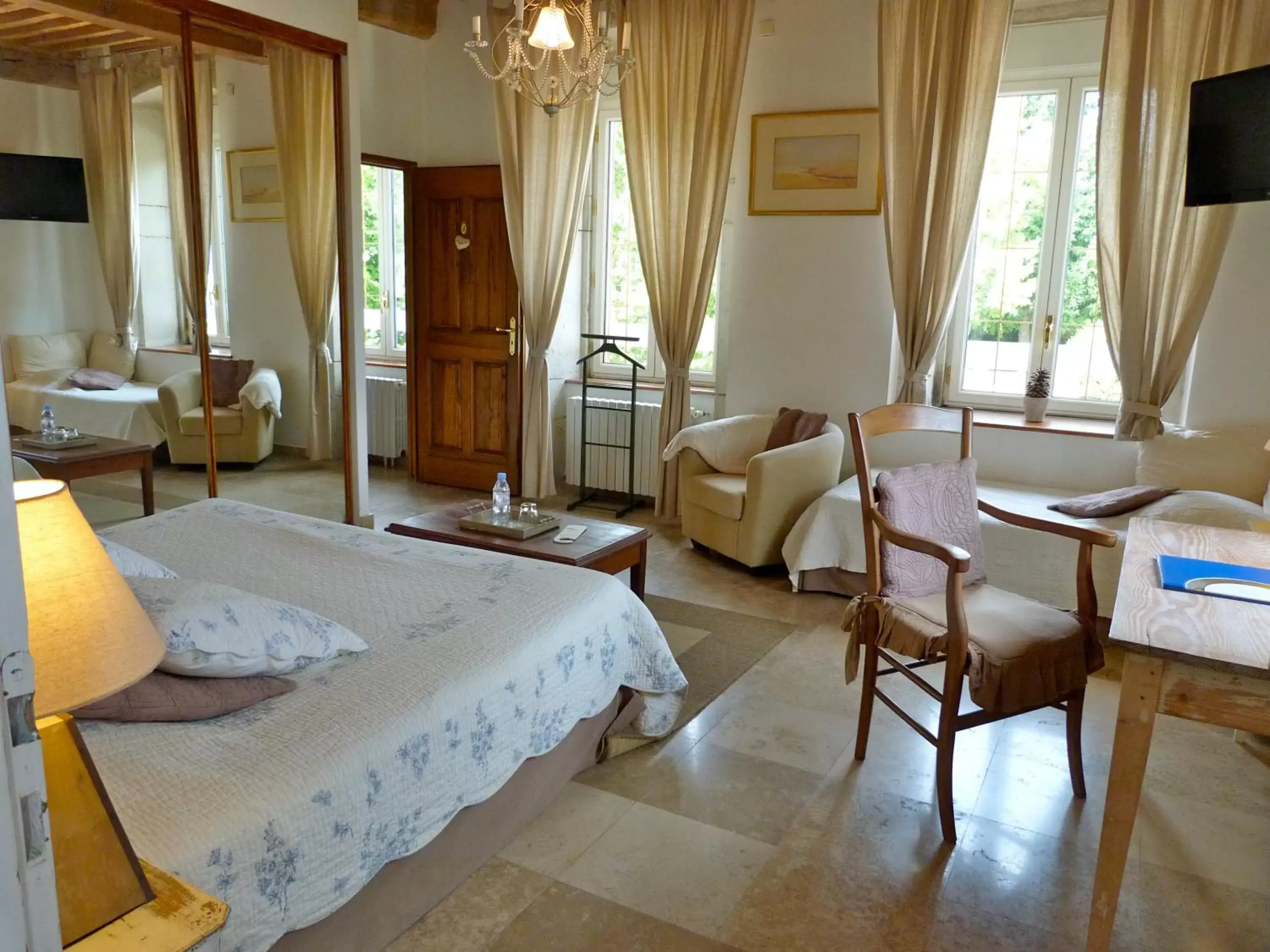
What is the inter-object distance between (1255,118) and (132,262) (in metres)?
4.24

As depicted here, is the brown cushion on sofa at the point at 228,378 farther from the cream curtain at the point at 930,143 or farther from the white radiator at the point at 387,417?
the cream curtain at the point at 930,143

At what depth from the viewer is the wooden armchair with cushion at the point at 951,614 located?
2383 mm

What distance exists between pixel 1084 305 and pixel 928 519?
103 inches

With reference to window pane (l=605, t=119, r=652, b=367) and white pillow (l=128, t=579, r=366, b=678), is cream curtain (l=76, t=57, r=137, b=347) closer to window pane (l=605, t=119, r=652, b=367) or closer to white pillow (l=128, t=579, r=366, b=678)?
white pillow (l=128, t=579, r=366, b=678)

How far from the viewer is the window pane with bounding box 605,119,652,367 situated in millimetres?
5922

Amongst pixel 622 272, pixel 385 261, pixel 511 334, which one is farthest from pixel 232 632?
pixel 385 261

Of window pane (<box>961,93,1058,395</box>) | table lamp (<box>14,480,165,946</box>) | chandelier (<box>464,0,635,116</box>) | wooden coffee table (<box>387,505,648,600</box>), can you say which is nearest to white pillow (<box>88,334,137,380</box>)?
wooden coffee table (<box>387,505,648,600</box>)

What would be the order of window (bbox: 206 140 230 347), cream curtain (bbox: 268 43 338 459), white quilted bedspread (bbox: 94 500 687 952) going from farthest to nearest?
cream curtain (bbox: 268 43 338 459) → window (bbox: 206 140 230 347) → white quilted bedspread (bbox: 94 500 687 952)

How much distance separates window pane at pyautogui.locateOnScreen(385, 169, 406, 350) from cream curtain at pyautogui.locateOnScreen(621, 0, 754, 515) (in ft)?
5.67

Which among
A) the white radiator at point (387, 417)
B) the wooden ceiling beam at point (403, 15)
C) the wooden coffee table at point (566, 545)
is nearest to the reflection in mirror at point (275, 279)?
the wooden ceiling beam at point (403, 15)

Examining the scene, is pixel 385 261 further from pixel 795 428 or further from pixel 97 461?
pixel 795 428

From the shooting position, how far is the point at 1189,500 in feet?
12.3

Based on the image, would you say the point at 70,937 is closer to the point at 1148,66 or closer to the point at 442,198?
the point at 1148,66

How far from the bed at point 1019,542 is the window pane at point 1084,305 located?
0.64 metres
